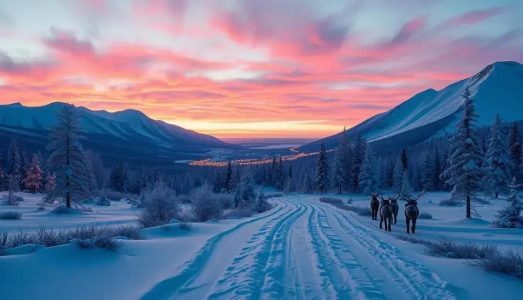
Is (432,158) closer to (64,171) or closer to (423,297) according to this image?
(64,171)

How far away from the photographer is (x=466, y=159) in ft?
103

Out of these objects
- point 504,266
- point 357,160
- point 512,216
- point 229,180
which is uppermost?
point 357,160

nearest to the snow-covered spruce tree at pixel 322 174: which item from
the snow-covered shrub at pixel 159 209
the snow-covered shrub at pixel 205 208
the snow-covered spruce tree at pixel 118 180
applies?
the snow-covered spruce tree at pixel 118 180

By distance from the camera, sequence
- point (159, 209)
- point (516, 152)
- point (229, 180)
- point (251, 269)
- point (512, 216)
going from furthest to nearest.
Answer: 1. point (229, 180)
2. point (516, 152)
3. point (512, 216)
4. point (159, 209)
5. point (251, 269)

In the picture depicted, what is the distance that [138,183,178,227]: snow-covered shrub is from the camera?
20.9 metres

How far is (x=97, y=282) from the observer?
7.05 m

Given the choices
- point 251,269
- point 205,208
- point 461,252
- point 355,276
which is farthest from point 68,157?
point 461,252

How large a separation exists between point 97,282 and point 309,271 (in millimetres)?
4030

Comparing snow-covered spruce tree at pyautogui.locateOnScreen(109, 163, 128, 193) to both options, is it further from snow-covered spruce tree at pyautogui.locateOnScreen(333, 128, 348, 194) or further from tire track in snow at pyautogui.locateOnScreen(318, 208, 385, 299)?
tire track in snow at pyautogui.locateOnScreen(318, 208, 385, 299)

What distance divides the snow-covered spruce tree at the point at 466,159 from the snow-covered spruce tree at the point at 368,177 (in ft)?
128

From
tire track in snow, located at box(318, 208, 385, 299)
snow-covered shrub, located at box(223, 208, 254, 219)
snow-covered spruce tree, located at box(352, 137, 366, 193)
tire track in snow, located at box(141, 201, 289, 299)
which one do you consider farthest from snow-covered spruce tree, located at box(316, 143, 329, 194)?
tire track in snow, located at box(141, 201, 289, 299)

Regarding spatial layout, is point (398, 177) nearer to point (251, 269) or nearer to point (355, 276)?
point (355, 276)

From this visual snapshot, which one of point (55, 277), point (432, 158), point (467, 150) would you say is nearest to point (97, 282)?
point (55, 277)

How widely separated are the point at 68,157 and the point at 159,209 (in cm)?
1784
